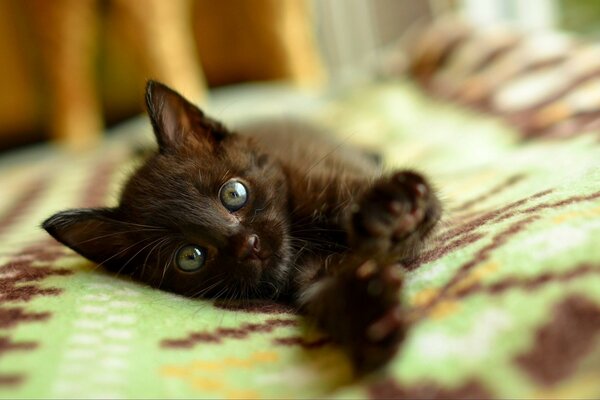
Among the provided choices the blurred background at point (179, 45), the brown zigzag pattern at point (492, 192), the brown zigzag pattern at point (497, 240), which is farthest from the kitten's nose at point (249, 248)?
the blurred background at point (179, 45)

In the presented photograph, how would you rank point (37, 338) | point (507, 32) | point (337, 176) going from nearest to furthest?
point (37, 338) < point (337, 176) < point (507, 32)

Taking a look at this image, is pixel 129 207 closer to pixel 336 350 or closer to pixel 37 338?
pixel 37 338

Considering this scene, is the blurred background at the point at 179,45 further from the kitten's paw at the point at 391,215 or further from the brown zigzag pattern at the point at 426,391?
the brown zigzag pattern at the point at 426,391

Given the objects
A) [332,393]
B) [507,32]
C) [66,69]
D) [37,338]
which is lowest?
[332,393]

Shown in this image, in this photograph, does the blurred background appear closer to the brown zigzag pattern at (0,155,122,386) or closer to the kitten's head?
the brown zigzag pattern at (0,155,122,386)

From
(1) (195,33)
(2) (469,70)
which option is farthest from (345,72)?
(2) (469,70)

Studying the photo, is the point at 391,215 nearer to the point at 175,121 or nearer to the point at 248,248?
the point at 248,248

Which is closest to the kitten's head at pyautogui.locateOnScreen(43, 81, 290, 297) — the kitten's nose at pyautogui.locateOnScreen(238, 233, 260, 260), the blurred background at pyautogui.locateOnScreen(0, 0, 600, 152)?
the kitten's nose at pyautogui.locateOnScreen(238, 233, 260, 260)
